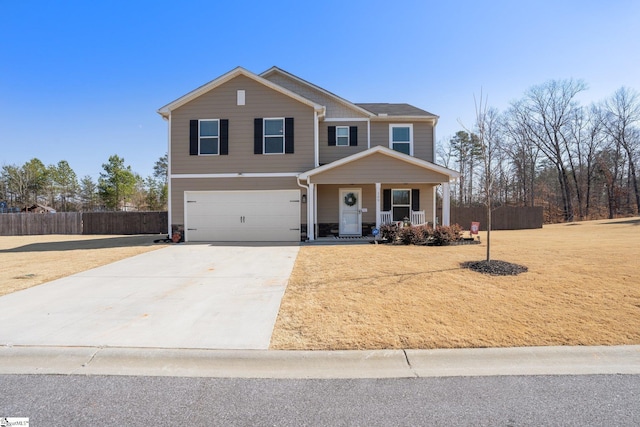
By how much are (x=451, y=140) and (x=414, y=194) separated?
943 inches

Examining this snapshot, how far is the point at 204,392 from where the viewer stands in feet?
9.07

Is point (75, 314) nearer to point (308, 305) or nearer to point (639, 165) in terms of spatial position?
point (308, 305)

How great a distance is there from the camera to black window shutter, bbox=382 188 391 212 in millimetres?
14984

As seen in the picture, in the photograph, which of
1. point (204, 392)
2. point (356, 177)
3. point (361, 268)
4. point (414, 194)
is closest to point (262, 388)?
point (204, 392)

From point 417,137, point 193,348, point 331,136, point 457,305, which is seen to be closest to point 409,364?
point 457,305

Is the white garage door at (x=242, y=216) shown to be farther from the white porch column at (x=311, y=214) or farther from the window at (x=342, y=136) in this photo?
the window at (x=342, y=136)

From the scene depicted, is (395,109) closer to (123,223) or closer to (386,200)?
(386,200)

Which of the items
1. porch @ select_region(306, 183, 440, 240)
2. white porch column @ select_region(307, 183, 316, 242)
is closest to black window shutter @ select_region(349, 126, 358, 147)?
porch @ select_region(306, 183, 440, 240)

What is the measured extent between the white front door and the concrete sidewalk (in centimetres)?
1140

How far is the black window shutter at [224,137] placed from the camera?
13625 millimetres

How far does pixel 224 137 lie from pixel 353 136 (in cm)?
589

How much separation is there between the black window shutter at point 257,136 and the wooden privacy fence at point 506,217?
15.3 meters

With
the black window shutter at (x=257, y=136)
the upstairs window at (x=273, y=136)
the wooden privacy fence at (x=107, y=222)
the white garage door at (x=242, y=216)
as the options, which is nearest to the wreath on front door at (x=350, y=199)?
the white garage door at (x=242, y=216)

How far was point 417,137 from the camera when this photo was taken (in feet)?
50.5
